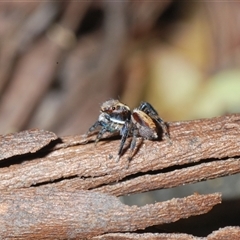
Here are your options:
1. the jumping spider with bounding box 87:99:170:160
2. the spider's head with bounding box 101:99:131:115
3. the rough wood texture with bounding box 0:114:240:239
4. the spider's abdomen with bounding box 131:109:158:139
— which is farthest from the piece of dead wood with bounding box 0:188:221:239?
the spider's head with bounding box 101:99:131:115

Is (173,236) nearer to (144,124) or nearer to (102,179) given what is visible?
(102,179)

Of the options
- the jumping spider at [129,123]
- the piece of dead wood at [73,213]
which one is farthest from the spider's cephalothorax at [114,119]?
the piece of dead wood at [73,213]

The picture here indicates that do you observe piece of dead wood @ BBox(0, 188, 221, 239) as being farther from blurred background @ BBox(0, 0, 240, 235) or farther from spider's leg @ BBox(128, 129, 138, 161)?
blurred background @ BBox(0, 0, 240, 235)

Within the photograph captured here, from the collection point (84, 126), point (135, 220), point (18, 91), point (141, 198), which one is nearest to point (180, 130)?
point (135, 220)

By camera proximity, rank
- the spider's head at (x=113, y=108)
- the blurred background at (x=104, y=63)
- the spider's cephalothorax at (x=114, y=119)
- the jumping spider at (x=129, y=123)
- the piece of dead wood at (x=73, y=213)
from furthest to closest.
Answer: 1. the blurred background at (x=104, y=63)
2. the spider's head at (x=113, y=108)
3. the spider's cephalothorax at (x=114, y=119)
4. the jumping spider at (x=129, y=123)
5. the piece of dead wood at (x=73, y=213)

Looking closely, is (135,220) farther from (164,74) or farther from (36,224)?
(164,74)

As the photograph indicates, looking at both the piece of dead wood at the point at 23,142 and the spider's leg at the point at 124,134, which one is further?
the spider's leg at the point at 124,134

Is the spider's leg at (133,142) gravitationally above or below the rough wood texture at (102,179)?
above

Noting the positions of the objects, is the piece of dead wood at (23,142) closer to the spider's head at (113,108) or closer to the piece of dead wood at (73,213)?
the piece of dead wood at (73,213)
